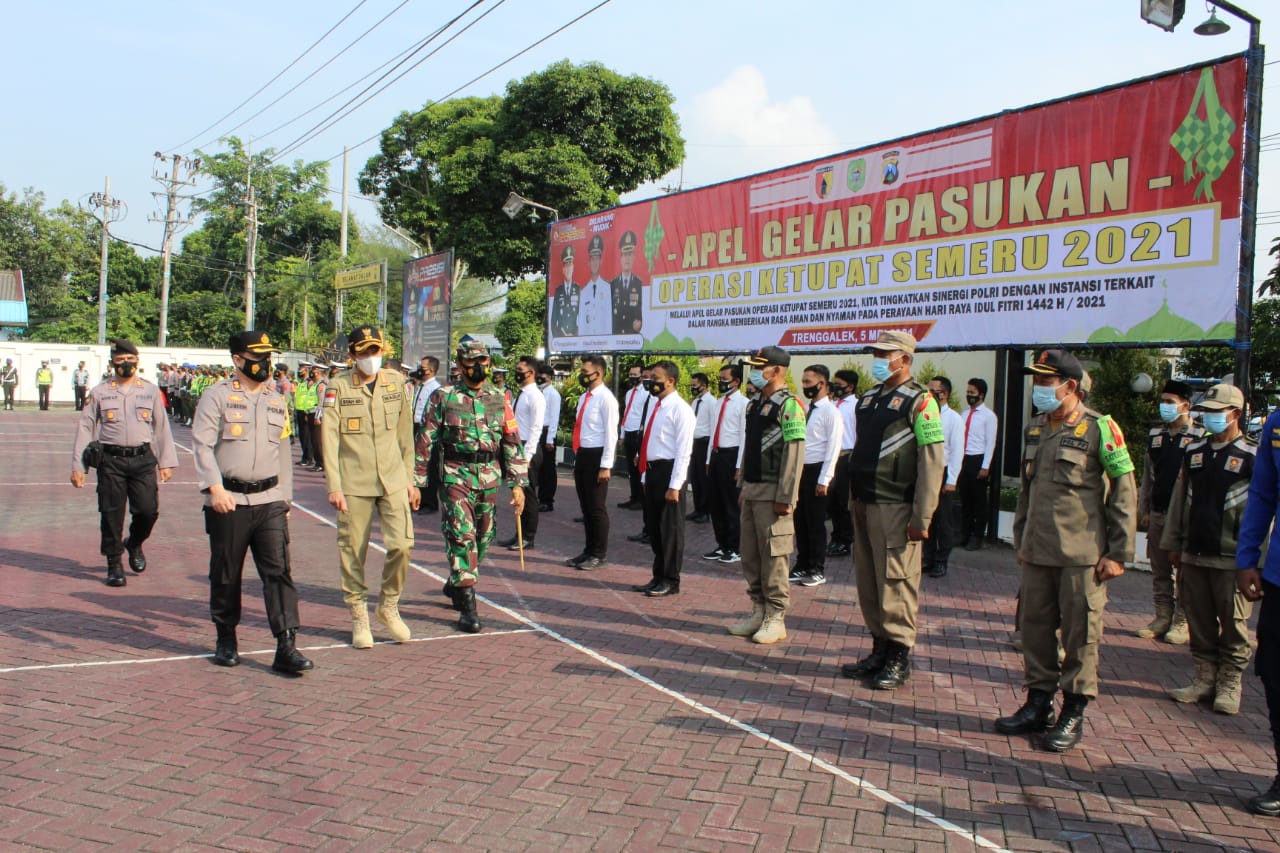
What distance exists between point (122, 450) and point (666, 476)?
14.9ft

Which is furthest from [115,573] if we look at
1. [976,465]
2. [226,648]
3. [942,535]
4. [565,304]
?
[565,304]

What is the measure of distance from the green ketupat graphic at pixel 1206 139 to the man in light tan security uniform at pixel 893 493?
4823 millimetres

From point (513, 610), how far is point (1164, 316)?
640 centimetres

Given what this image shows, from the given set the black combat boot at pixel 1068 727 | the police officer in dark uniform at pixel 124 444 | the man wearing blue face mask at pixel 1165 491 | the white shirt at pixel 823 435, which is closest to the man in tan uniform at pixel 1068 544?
the black combat boot at pixel 1068 727

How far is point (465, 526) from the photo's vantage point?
257 inches

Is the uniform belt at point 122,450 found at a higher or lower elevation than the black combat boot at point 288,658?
higher

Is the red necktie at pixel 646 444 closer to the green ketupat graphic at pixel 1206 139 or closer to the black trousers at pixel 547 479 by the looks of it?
the black trousers at pixel 547 479

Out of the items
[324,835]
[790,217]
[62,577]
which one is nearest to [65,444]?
[62,577]

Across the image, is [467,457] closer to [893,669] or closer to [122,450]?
[893,669]

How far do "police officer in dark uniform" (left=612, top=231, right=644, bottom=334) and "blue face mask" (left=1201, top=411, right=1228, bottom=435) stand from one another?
1090cm

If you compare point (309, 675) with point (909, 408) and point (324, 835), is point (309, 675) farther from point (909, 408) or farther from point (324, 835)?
point (909, 408)

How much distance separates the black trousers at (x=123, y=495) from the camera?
787cm

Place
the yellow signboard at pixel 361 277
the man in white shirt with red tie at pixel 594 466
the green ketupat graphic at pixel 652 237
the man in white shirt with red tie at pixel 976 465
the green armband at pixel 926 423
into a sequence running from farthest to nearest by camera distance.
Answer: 1. the yellow signboard at pixel 361 277
2. the green ketupat graphic at pixel 652 237
3. the man in white shirt with red tie at pixel 976 465
4. the man in white shirt with red tie at pixel 594 466
5. the green armband at pixel 926 423

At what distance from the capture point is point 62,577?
802 cm
